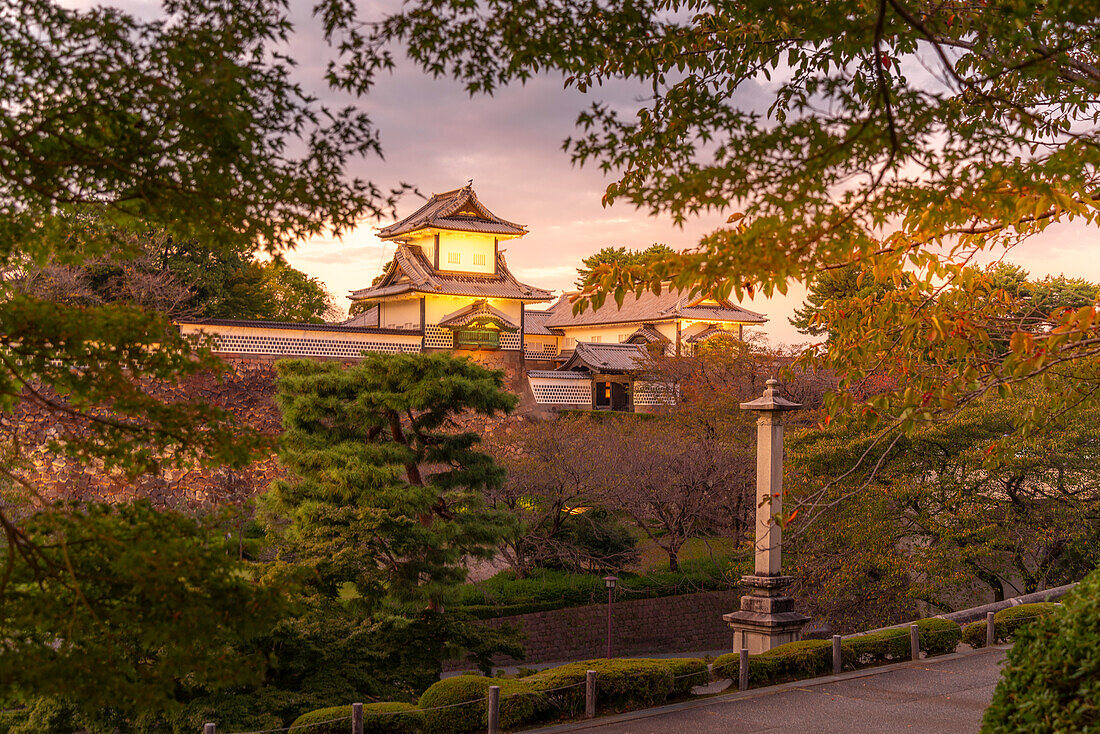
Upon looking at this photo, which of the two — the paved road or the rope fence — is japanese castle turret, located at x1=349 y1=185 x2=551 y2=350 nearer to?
the rope fence

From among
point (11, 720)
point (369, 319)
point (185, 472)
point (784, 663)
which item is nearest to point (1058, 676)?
point (784, 663)

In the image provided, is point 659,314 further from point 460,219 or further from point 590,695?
point 590,695

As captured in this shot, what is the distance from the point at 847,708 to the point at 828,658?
1.72 metres

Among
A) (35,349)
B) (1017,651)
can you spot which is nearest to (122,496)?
(35,349)

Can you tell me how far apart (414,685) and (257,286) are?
26468mm

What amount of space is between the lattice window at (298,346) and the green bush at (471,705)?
16.4m

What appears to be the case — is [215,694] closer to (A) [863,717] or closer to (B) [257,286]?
(A) [863,717]

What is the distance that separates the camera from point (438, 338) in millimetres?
33062

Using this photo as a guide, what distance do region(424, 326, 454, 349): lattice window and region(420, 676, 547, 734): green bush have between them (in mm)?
24588

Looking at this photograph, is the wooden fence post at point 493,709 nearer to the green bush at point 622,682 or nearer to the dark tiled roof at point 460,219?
the green bush at point 622,682

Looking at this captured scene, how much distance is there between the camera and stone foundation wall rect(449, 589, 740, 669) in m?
18.4

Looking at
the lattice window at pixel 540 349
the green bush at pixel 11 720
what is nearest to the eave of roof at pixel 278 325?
the green bush at pixel 11 720

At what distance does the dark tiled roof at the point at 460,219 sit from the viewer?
34.2m

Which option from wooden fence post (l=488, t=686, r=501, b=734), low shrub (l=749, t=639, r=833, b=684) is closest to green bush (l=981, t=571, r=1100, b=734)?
wooden fence post (l=488, t=686, r=501, b=734)
